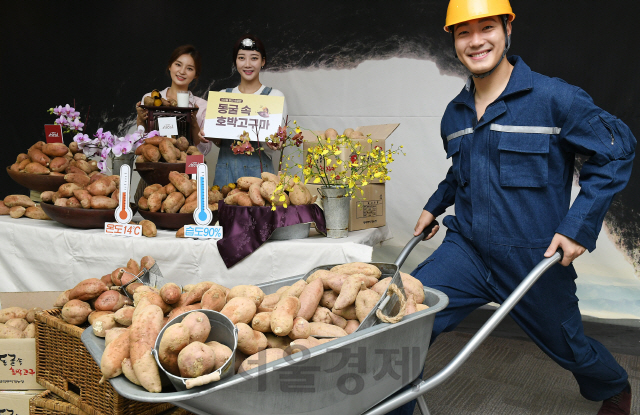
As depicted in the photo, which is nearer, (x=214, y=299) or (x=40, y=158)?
(x=214, y=299)

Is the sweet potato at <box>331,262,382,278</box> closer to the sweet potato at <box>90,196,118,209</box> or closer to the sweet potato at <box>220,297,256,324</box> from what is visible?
the sweet potato at <box>220,297,256,324</box>

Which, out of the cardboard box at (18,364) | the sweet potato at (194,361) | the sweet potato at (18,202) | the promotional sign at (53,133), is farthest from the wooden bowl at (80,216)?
the sweet potato at (194,361)

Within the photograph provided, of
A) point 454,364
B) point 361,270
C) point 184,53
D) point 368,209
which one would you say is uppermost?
point 184,53

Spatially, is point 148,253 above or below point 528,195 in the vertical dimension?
below

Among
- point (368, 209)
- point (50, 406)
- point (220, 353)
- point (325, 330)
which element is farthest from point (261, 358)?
point (368, 209)

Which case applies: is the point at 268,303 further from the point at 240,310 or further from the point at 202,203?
the point at 202,203

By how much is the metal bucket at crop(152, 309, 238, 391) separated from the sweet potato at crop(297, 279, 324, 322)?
0.22m

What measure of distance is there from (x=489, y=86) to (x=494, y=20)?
0.81ft

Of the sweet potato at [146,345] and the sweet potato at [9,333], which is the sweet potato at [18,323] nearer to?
the sweet potato at [9,333]

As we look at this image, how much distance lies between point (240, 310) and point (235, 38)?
411 centimetres

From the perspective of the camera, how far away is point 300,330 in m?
1.16

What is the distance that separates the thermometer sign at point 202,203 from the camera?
243 cm

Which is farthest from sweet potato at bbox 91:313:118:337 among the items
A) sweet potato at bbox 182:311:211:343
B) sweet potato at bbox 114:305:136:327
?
sweet potato at bbox 182:311:211:343

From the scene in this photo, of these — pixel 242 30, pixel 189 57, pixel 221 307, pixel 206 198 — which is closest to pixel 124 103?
pixel 242 30
